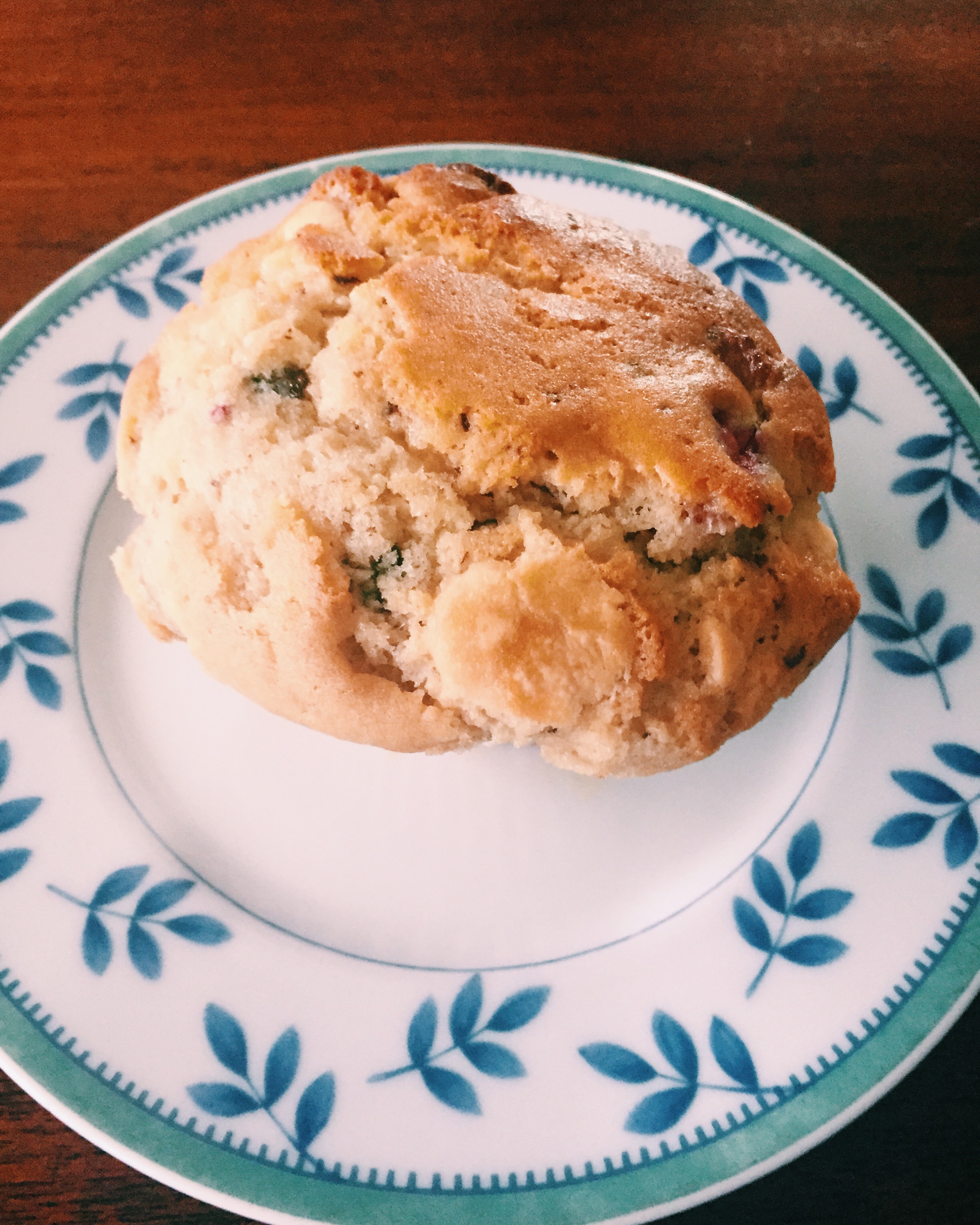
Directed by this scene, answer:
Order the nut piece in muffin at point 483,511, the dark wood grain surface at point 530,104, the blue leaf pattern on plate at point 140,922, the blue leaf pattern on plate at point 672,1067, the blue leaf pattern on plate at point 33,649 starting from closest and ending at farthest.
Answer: the nut piece in muffin at point 483,511 → the blue leaf pattern on plate at point 672,1067 → the blue leaf pattern on plate at point 140,922 → the blue leaf pattern on plate at point 33,649 → the dark wood grain surface at point 530,104

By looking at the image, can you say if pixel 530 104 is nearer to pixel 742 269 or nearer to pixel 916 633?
pixel 742 269

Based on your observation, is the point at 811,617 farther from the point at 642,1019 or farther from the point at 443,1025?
the point at 443,1025

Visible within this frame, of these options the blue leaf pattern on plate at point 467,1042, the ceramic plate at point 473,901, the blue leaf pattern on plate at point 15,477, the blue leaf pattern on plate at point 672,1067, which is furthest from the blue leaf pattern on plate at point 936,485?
the blue leaf pattern on plate at point 15,477

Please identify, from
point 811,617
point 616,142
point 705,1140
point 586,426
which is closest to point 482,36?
point 616,142

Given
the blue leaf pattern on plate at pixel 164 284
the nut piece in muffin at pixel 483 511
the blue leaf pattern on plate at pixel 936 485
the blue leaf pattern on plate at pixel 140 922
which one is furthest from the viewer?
the blue leaf pattern on plate at pixel 164 284

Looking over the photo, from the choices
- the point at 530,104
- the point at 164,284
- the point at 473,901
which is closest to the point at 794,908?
the point at 473,901

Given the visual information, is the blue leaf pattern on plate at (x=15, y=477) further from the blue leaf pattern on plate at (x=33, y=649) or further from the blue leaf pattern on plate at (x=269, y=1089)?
the blue leaf pattern on plate at (x=269, y=1089)

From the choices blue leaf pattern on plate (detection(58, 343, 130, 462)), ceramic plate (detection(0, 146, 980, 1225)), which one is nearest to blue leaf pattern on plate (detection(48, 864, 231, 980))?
ceramic plate (detection(0, 146, 980, 1225))
